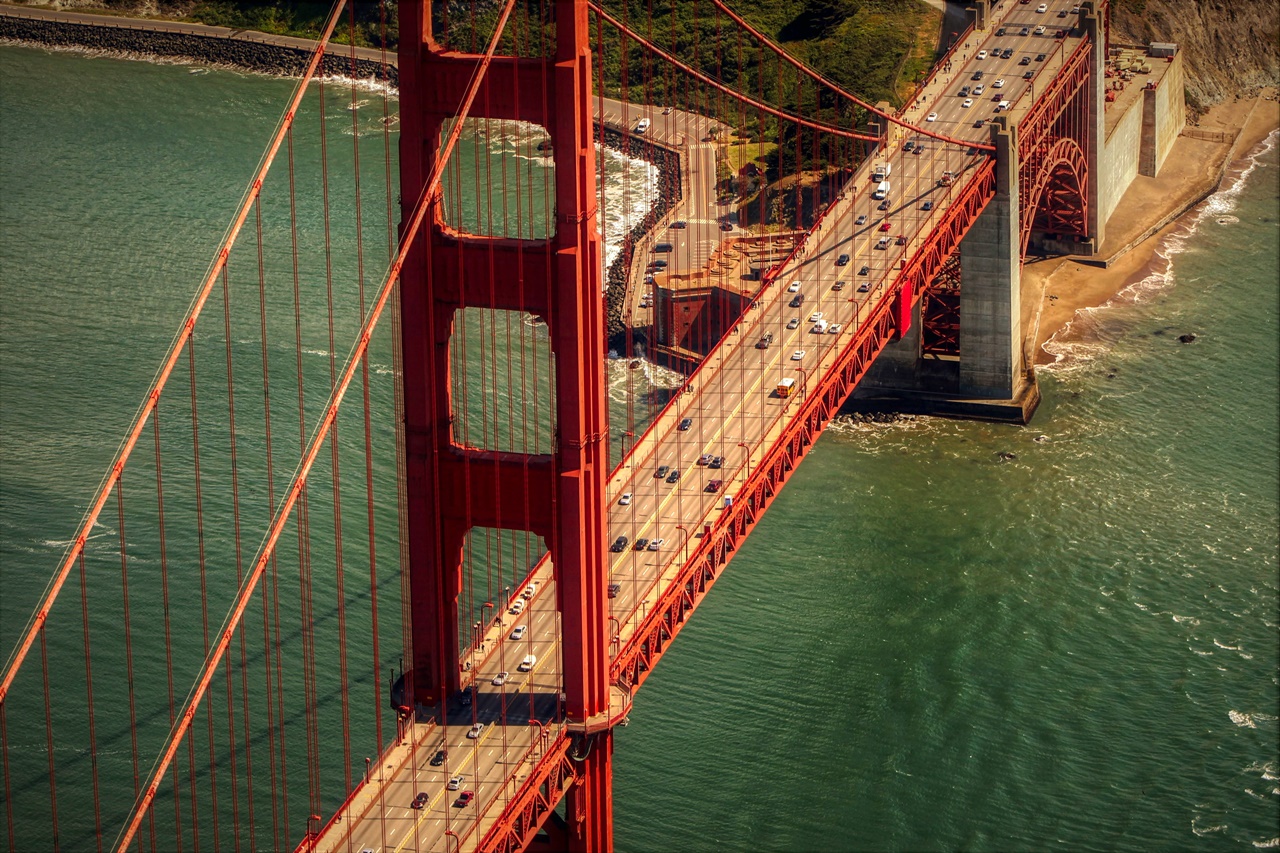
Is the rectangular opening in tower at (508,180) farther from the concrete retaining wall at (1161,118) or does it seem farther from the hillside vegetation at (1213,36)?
the hillside vegetation at (1213,36)

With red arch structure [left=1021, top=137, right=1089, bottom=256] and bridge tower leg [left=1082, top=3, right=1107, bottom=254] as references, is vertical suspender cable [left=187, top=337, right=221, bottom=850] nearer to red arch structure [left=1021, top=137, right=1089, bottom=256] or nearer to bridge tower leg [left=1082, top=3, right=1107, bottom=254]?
red arch structure [left=1021, top=137, right=1089, bottom=256]

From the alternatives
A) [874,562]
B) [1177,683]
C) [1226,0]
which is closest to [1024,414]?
[874,562]

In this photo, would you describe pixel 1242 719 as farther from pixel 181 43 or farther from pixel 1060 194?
pixel 181 43

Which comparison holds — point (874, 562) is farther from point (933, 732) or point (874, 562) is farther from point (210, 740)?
point (210, 740)

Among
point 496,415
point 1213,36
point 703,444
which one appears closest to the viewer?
point 703,444

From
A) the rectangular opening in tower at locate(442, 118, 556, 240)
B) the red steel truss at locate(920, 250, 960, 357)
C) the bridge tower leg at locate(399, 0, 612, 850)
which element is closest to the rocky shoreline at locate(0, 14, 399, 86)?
the rectangular opening in tower at locate(442, 118, 556, 240)

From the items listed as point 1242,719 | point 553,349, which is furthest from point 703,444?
point 553,349
